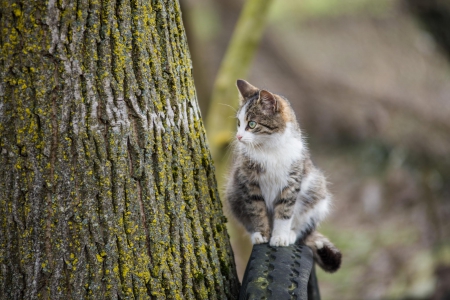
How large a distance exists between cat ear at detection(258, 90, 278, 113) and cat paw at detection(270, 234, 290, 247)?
802 millimetres

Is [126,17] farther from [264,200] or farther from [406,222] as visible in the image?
[406,222]

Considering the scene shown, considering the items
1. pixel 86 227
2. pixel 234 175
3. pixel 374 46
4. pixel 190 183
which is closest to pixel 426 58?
pixel 374 46

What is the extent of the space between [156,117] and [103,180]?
351 millimetres

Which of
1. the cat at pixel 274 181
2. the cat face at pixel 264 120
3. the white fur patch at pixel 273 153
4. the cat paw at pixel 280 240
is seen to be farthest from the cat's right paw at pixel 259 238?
the cat face at pixel 264 120

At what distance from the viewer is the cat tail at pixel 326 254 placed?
296 centimetres

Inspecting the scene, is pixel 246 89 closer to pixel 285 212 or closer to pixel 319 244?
pixel 285 212

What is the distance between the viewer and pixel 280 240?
2.73 meters

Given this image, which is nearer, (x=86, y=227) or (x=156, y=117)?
(x=86, y=227)

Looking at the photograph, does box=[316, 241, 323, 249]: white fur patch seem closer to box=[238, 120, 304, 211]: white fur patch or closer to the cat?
the cat

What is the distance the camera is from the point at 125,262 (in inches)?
76.7

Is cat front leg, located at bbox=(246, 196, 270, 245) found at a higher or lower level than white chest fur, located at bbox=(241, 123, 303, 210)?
lower

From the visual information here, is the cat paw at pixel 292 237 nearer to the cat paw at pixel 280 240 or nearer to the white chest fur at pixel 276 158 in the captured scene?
the cat paw at pixel 280 240

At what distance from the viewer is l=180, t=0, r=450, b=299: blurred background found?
5688 millimetres

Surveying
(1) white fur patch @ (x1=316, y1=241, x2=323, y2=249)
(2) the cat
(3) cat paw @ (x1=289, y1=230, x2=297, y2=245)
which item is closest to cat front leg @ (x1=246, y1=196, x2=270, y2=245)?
(2) the cat
